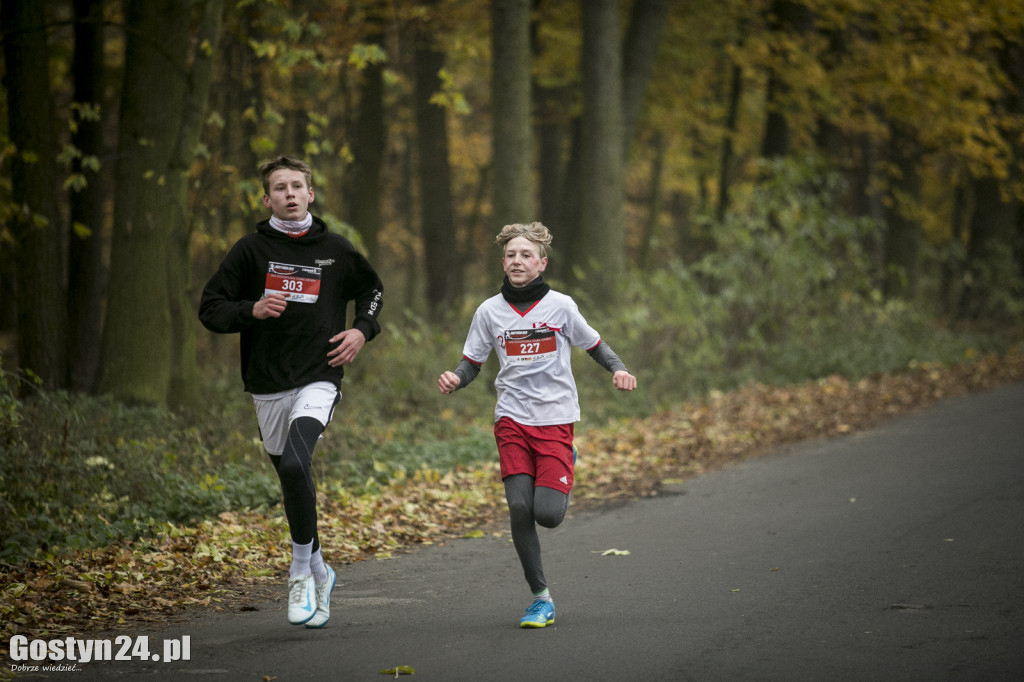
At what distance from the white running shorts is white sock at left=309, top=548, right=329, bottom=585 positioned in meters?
0.60

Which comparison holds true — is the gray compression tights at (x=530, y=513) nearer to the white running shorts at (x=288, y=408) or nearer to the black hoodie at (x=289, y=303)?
the white running shorts at (x=288, y=408)

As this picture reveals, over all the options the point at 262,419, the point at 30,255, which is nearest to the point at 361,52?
the point at 30,255

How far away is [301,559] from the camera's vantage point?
5457 millimetres

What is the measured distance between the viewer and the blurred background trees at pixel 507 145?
11.3 metres

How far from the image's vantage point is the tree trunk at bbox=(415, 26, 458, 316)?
2138cm

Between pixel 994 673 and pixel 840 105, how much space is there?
60.7 ft

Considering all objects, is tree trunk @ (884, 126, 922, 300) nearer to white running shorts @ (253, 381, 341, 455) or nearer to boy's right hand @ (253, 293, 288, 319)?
white running shorts @ (253, 381, 341, 455)

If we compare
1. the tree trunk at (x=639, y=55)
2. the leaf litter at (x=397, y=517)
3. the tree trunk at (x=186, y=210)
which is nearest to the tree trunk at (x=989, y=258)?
the leaf litter at (x=397, y=517)

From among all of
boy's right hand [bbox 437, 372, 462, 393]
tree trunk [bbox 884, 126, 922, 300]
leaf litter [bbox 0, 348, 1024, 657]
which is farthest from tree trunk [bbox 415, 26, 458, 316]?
boy's right hand [bbox 437, 372, 462, 393]

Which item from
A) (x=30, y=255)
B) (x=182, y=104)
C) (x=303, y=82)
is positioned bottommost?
(x=30, y=255)

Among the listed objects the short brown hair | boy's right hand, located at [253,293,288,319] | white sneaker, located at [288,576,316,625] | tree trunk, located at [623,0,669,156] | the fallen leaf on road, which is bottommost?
the fallen leaf on road

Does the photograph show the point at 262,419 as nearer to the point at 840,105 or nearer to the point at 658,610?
the point at 658,610


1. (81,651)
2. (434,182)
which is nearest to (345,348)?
(81,651)

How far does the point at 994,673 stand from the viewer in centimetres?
440
